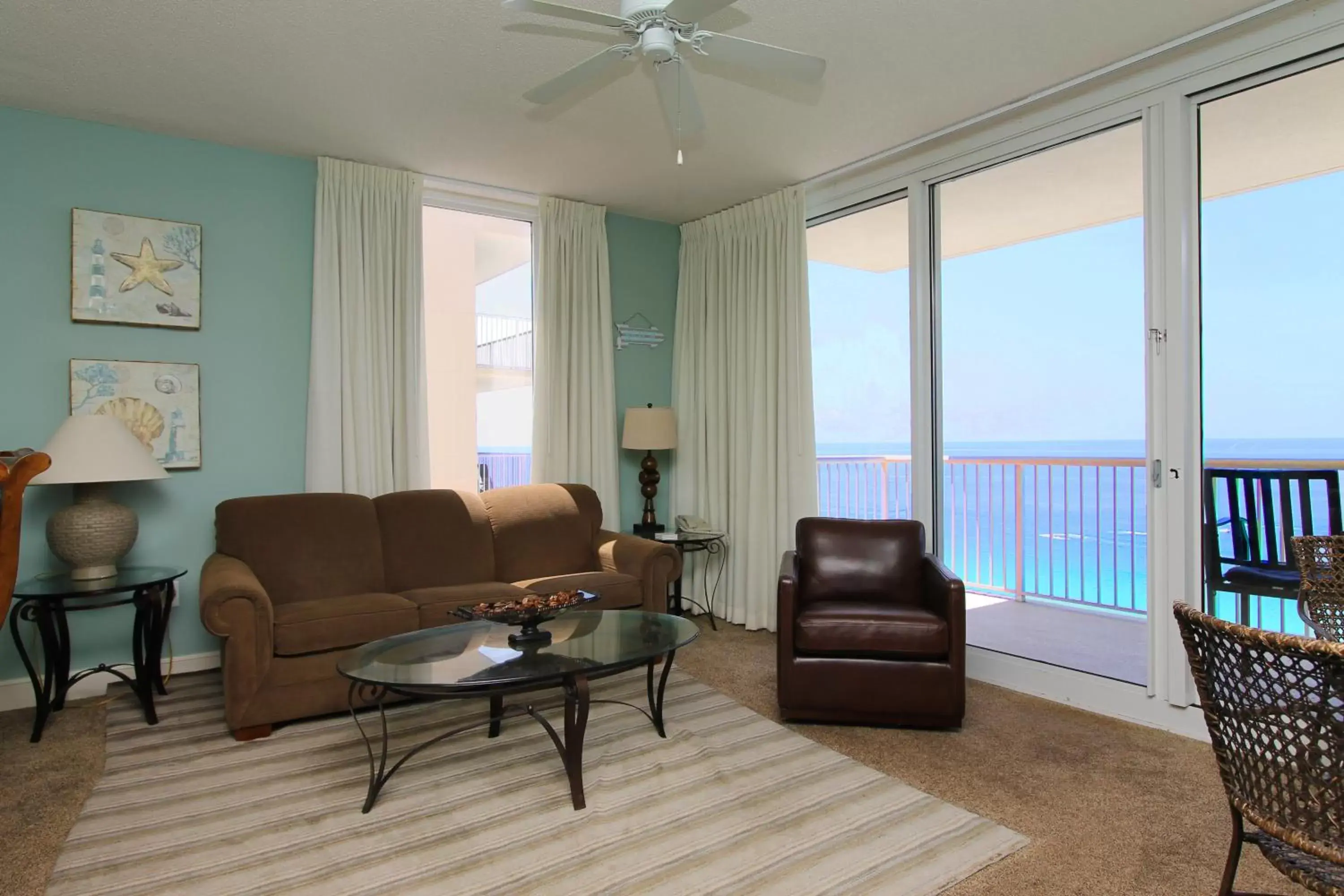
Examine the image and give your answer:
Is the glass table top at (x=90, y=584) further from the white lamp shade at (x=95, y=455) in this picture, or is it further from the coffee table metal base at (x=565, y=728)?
the coffee table metal base at (x=565, y=728)

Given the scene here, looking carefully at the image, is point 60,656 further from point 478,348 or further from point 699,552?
point 699,552

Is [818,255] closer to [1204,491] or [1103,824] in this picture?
[1204,491]

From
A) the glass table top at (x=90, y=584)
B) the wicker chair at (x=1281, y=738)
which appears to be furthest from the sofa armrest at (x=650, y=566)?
the wicker chair at (x=1281, y=738)

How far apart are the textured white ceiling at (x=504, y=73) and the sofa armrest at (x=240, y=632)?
2.04 m

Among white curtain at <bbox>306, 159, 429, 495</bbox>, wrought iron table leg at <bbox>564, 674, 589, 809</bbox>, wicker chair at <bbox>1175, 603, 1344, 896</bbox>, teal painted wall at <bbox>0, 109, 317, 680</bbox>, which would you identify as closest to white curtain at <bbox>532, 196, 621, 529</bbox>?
white curtain at <bbox>306, 159, 429, 495</bbox>

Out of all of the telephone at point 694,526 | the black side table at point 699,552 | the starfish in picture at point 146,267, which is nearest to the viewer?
the starfish in picture at point 146,267

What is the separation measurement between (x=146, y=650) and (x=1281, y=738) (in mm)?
3904

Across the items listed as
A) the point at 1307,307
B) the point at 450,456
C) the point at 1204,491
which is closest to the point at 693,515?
the point at 450,456

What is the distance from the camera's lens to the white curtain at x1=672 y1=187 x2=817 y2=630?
14.9 ft

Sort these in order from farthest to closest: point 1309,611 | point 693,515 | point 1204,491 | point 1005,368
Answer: point 693,515
point 1005,368
point 1204,491
point 1309,611

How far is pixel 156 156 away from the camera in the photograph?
12.2ft

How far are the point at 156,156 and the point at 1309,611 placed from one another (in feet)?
15.9

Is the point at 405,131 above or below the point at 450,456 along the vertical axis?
above

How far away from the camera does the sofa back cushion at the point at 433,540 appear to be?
12.5ft
